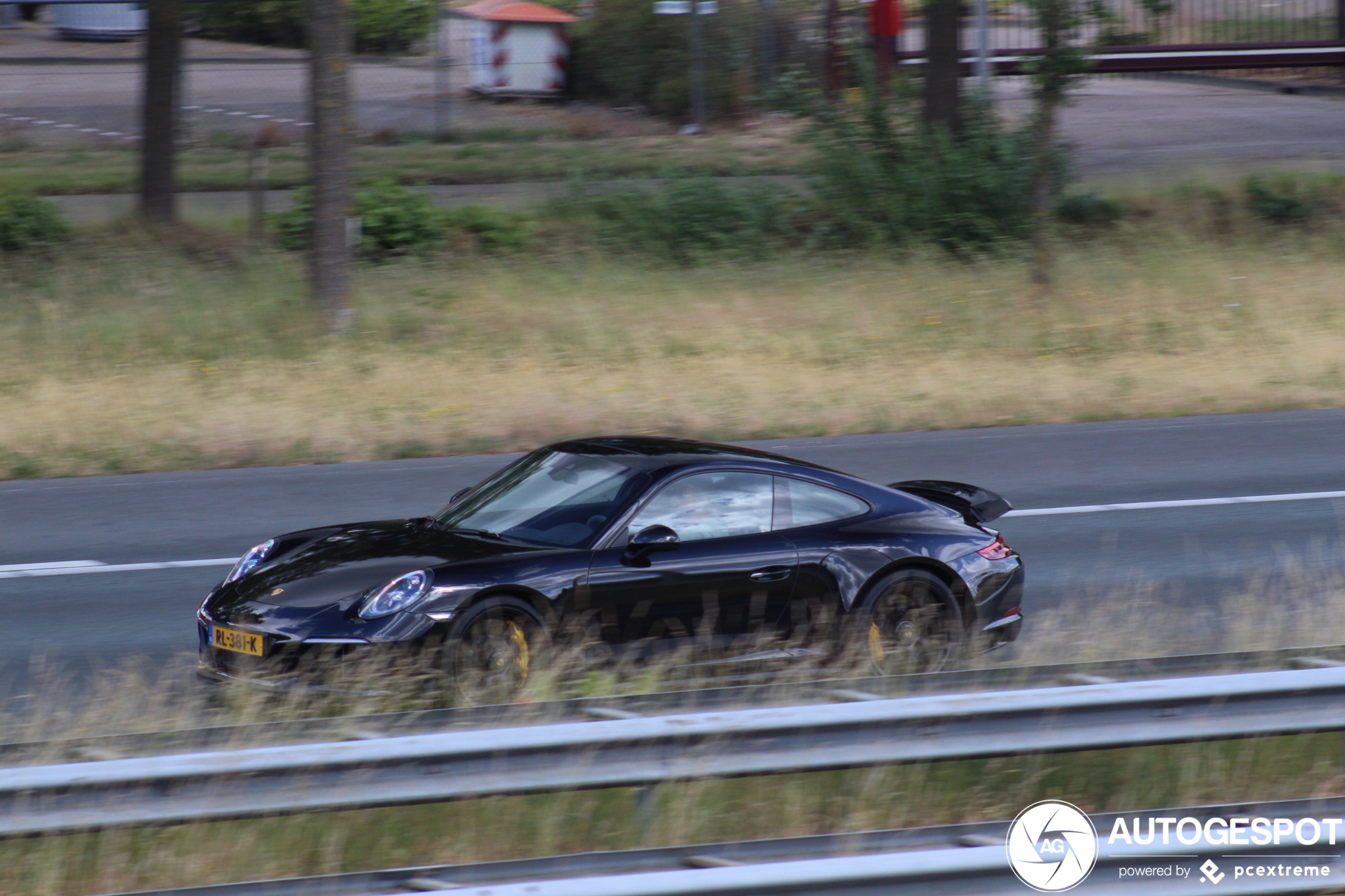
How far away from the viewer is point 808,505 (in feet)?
24.2

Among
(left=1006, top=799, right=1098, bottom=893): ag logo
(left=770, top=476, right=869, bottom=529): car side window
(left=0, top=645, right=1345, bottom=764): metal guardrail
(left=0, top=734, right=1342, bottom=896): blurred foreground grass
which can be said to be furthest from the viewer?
(left=770, top=476, right=869, bottom=529): car side window

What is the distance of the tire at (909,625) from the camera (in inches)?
279

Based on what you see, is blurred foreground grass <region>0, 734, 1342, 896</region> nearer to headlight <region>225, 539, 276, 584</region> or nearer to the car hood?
the car hood

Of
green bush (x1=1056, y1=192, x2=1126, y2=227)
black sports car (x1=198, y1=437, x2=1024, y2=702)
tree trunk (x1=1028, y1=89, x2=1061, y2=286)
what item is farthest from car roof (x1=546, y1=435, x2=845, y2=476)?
green bush (x1=1056, y1=192, x2=1126, y2=227)

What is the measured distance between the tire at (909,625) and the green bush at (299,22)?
115ft

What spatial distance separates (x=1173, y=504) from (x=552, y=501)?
20.5ft

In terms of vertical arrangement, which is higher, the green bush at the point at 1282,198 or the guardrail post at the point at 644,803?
the green bush at the point at 1282,198

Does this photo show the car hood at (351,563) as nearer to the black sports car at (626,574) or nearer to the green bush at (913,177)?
the black sports car at (626,574)

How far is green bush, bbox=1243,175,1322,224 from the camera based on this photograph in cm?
2523

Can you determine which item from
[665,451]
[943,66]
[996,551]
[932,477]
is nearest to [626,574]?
[665,451]

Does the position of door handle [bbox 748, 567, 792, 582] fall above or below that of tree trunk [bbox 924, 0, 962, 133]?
below

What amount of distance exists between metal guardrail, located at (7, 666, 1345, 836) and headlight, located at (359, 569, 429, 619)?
2333mm

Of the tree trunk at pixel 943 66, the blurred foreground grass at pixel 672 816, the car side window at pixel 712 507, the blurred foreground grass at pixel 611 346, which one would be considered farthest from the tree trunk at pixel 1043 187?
the blurred foreground grass at pixel 672 816

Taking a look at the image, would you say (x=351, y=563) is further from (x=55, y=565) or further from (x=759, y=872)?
(x=55, y=565)
